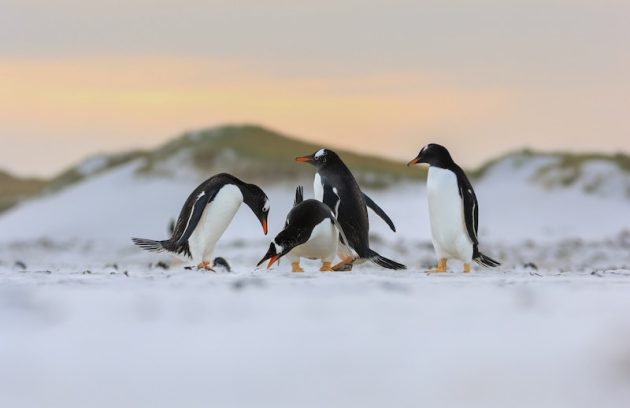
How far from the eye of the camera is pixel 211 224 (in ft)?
25.9

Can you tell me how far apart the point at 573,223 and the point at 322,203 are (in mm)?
15353

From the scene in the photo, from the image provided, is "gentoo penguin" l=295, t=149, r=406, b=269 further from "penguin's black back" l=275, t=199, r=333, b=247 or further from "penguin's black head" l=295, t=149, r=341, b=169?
"penguin's black back" l=275, t=199, r=333, b=247

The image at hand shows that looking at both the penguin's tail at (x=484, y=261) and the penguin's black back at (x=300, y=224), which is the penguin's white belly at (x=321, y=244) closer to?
the penguin's black back at (x=300, y=224)

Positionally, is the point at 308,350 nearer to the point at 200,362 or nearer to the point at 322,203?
the point at 200,362

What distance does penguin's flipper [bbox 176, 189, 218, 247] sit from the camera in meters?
7.83

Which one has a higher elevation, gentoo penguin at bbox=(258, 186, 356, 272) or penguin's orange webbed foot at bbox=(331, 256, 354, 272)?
gentoo penguin at bbox=(258, 186, 356, 272)

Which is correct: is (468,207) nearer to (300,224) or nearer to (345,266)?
(345,266)

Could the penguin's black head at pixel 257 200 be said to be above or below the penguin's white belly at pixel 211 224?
above

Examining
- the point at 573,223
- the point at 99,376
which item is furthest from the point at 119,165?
the point at 99,376

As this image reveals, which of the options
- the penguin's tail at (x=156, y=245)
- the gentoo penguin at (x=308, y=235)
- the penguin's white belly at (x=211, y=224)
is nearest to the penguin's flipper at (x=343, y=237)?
the gentoo penguin at (x=308, y=235)

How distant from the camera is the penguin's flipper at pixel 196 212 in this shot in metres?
7.83

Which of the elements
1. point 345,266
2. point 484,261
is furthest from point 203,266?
point 484,261

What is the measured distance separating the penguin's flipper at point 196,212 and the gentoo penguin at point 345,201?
2.61ft

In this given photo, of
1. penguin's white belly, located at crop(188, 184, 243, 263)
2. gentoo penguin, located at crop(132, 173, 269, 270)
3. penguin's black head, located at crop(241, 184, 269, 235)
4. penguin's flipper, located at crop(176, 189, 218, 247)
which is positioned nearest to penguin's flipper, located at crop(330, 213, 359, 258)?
gentoo penguin, located at crop(132, 173, 269, 270)
